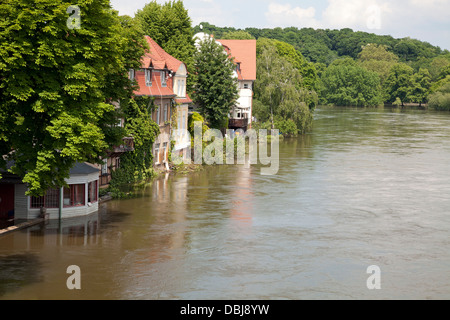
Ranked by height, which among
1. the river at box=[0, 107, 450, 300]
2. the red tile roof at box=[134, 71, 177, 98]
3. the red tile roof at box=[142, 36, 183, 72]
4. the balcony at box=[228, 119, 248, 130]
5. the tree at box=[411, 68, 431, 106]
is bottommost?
the river at box=[0, 107, 450, 300]

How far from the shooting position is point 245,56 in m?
85.9

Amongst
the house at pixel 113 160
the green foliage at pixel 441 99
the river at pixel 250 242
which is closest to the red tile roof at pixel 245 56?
the river at pixel 250 242

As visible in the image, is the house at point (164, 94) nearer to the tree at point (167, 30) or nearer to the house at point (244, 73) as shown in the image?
the tree at point (167, 30)

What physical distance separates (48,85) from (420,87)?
545 ft

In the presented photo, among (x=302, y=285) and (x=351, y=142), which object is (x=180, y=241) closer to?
(x=302, y=285)

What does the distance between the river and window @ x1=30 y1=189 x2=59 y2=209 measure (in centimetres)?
131

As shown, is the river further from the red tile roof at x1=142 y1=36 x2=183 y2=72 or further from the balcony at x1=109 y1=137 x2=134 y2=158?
the red tile roof at x1=142 y1=36 x2=183 y2=72

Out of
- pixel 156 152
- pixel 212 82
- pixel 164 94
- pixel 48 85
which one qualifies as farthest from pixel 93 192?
pixel 212 82

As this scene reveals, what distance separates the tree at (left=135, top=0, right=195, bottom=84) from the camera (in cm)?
6269

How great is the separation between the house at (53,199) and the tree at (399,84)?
160 m

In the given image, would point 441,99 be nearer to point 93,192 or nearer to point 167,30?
point 167,30

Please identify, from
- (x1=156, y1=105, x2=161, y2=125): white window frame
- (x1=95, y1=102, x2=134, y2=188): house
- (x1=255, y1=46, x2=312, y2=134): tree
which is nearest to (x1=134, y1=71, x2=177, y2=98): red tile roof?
(x1=156, y1=105, x2=161, y2=125): white window frame

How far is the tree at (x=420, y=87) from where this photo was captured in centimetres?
18200
